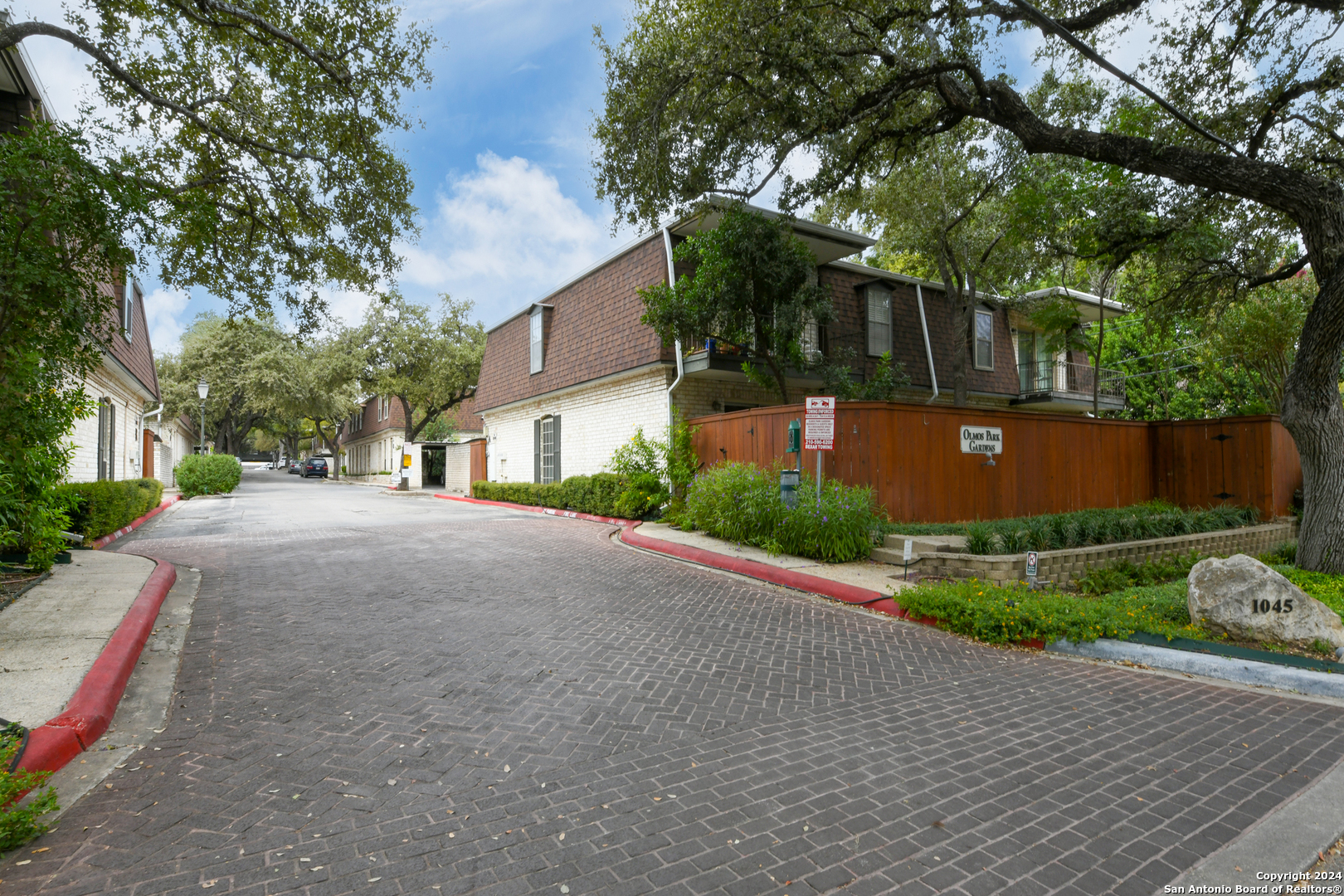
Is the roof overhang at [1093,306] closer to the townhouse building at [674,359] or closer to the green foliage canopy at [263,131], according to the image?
the townhouse building at [674,359]

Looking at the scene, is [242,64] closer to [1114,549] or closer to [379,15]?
[379,15]

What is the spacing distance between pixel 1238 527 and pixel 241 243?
1846cm

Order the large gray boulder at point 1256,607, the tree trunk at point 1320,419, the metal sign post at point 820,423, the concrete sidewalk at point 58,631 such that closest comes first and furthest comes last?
1. the concrete sidewalk at point 58,631
2. the large gray boulder at point 1256,607
3. the tree trunk at point 1320,419
4. the metal sign post at point 820,423

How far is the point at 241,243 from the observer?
38.4 feet

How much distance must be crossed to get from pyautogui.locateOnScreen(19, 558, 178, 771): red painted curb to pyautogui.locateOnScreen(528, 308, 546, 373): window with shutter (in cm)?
1469

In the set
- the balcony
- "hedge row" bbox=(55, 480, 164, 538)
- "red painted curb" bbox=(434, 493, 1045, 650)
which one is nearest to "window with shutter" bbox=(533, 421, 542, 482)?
"red painted curb" bbox=(434, 493, 1045, 650)

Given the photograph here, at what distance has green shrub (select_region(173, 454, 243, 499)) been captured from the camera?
2436 cm

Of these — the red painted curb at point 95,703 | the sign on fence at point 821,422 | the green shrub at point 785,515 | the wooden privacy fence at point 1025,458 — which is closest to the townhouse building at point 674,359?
the wooden privacy fence at point 1025,458

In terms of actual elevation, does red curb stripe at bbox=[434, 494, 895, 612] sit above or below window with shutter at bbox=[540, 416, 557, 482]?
below

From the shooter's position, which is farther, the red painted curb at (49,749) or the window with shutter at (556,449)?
the window with shutter at (556,449)

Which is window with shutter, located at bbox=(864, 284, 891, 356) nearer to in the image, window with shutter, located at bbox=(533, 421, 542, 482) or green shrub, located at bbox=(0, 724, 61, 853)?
window with shutter, located at bbox=(533, 421, 542, 482)

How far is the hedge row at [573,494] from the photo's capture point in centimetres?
1568

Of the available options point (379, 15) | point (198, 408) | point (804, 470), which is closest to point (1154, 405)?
point (804, 470)

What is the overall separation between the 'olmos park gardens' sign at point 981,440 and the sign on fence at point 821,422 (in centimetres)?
319
